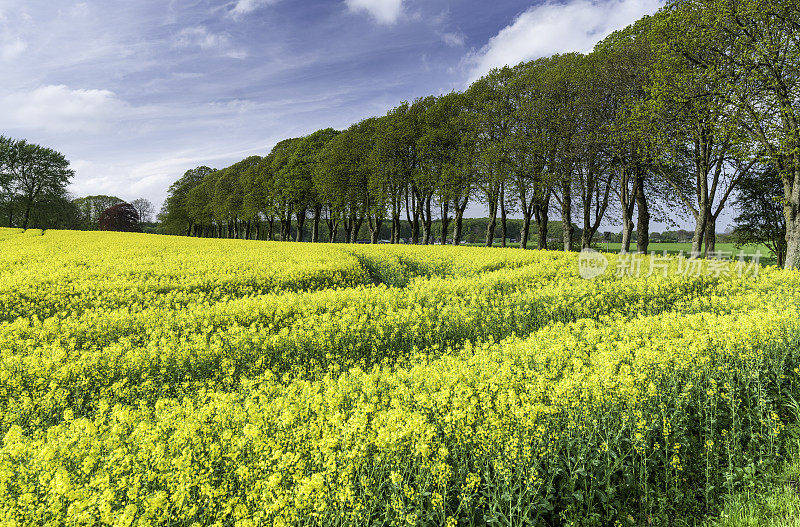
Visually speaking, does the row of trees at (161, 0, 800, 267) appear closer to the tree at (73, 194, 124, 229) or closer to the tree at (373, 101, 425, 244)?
the tree at (373, 101, 425, 244)

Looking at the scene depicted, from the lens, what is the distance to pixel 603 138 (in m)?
22.5

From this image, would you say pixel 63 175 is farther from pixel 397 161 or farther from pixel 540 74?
pixel 540 74

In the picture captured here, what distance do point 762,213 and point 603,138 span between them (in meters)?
19.8

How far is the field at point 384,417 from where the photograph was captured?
2.80 metres

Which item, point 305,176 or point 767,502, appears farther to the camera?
point 305,176

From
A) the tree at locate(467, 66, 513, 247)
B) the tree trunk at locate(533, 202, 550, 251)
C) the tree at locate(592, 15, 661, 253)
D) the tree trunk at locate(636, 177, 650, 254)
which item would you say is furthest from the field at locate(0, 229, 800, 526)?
the tree trunk at locate(533, 202, 550, 251)

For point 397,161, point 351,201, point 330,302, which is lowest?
point 330,302

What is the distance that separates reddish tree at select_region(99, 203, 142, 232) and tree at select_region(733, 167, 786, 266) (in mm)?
112726

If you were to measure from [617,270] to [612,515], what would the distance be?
521 inches

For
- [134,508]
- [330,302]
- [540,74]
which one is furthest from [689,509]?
[540,74]

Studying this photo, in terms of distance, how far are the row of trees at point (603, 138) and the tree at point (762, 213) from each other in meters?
0.39

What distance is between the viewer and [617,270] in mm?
14281

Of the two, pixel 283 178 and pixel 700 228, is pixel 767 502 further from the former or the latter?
pixel 283 178

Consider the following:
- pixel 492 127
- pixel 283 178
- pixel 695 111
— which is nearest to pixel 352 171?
pixel 283 178
